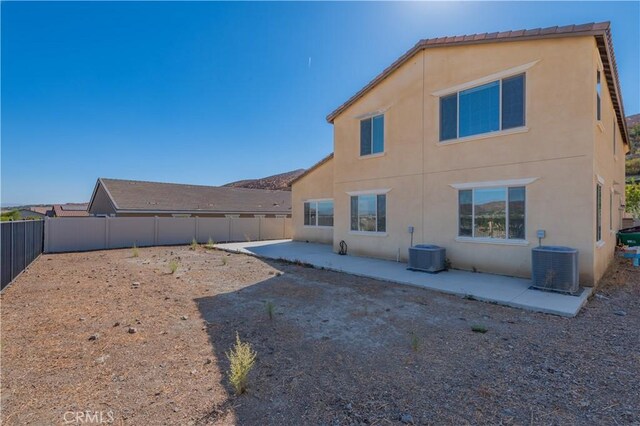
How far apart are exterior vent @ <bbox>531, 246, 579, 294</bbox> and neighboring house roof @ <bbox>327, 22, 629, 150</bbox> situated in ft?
16.5

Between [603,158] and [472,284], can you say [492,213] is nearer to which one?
[472,284]

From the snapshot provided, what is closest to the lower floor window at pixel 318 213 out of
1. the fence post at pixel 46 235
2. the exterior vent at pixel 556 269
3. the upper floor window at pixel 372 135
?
the upper floor window at pixel 372 135

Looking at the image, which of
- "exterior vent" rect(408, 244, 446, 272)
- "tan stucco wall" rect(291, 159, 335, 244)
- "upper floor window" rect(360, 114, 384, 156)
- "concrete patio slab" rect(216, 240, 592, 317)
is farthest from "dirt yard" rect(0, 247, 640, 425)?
"tan stucco wall" rect(291, 159, 335, 244)

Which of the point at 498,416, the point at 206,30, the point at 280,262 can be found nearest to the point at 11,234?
the point at 280,262

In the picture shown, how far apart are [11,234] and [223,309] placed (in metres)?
6.95

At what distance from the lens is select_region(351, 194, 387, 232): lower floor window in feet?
36.3

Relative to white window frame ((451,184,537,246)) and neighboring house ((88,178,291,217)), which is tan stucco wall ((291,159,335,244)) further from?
neighboring house ((88,178,291,217))

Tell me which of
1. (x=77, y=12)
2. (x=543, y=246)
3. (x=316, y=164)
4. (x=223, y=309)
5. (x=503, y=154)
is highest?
(x=77, y=12)

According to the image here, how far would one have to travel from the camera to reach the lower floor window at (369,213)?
1108cm

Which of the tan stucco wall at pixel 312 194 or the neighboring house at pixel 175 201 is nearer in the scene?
the tan stucco wall at pixel 312 194

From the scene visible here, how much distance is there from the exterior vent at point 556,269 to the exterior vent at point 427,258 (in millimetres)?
2371

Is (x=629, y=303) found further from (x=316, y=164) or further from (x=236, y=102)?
(x=236, y=102)

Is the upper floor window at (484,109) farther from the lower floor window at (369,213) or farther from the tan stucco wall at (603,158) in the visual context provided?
the lower floor window at (369,213)

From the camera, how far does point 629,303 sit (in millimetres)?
6160
